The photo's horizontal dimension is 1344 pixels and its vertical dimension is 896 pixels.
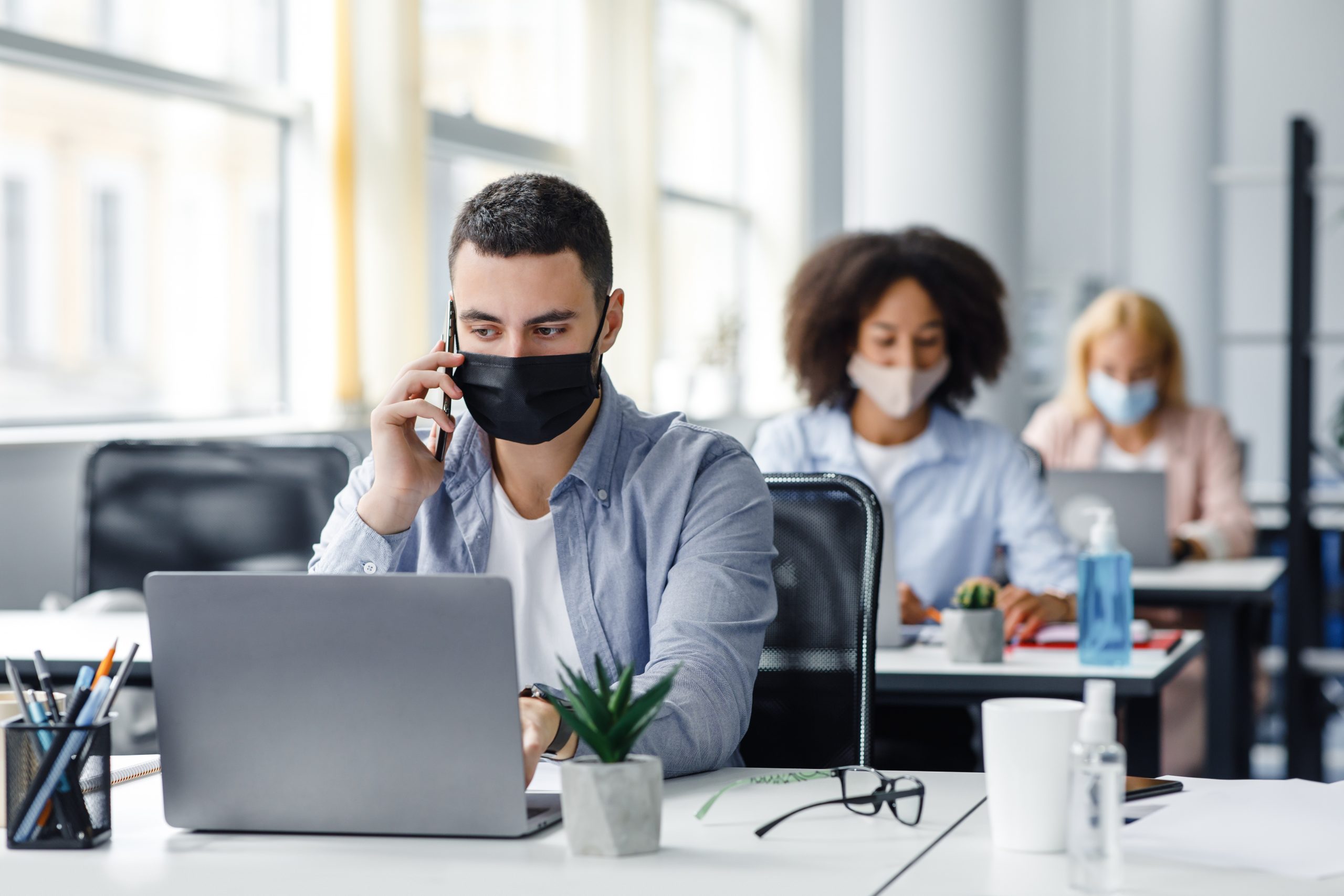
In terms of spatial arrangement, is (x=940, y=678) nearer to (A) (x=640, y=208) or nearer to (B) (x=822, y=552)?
(B) (x=822, y=552)

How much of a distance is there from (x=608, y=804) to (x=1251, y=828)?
0.48 meters

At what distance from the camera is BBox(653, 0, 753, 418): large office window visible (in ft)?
20.4

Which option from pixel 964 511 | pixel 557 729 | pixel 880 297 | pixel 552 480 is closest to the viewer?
pixel 557 729

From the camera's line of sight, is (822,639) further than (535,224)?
Yes

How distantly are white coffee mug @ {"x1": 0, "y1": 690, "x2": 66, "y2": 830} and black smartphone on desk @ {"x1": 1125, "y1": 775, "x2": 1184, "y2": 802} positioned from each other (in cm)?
86

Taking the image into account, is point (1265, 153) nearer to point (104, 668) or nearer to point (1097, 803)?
point (1097, 803)

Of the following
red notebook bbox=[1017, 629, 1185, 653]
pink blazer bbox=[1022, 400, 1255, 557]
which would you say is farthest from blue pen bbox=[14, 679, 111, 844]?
pink blazer bbox=[1022, 400, 1255, 557]

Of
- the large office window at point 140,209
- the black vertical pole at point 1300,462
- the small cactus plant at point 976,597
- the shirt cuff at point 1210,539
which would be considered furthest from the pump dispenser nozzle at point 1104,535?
the large office window at point 140,209

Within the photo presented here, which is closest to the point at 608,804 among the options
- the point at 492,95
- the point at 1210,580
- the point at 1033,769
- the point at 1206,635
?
the point at 1033,769

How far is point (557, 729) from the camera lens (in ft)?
4.10

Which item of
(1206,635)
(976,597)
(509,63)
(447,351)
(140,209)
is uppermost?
(509,63)

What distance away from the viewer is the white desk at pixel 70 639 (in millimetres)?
1985

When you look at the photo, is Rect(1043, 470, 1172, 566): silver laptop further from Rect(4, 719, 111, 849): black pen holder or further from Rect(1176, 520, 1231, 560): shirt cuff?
Rect(4, 719, 111, 849): black pen holder

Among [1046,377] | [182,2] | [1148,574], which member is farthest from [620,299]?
[1046,377]
